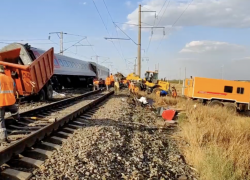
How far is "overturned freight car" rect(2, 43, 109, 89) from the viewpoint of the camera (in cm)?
1384

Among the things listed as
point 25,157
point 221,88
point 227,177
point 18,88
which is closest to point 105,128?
point 25,157

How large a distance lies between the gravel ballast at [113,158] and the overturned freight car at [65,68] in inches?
331

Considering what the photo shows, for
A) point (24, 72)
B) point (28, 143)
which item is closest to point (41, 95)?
point (24, 72)

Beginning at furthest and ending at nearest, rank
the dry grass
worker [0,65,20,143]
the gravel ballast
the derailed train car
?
1. the derailed train car
2. worker [0,65,20,143]
3. the dry grass
4. the gravel ballast

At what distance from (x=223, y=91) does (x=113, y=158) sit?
16975 mm

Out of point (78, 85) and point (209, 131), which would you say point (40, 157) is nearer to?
point (209, 131)

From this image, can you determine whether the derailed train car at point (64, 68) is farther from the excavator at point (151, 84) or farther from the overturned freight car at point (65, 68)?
the excavator at point (151, 84)

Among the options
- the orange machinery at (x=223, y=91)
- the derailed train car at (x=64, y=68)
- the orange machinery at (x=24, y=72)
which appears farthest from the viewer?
the orange machinery at (x=223, y=91)

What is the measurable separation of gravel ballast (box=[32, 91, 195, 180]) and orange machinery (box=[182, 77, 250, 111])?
13691 mm

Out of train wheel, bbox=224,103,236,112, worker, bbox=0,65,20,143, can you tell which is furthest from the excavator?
worker, bbox=0,65,20,143

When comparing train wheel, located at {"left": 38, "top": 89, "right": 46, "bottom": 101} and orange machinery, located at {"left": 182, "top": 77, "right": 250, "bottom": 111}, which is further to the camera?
orange machinery, located at {"left": 182, "top": 77, "right": 250, "bottom": 111}

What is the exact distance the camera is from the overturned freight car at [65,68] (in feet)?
45.4

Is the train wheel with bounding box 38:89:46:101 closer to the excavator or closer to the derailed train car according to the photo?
the derailed train car

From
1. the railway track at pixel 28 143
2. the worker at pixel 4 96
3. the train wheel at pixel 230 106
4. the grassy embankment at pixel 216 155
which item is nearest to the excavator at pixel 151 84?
the train wheel at pixel 230 106
